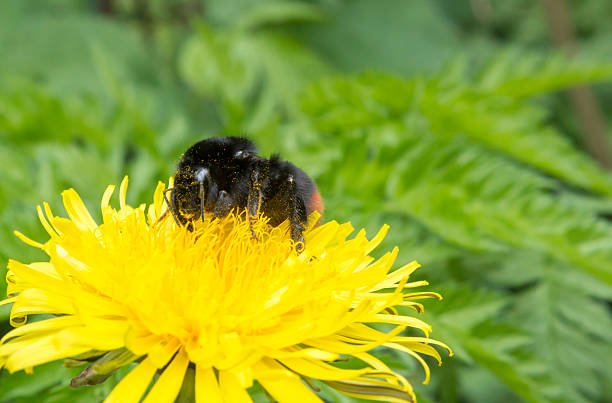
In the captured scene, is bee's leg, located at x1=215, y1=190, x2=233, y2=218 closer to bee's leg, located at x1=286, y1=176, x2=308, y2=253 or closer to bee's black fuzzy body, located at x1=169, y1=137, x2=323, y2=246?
bee's black fuzzy body, located at x1=169, y1=137, x2=323, y2=246

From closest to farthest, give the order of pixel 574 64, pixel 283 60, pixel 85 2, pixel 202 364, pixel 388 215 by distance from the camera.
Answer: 1. pixel 202 364
2. pixel 388 215
3. pixel 574 64
4. pixel 283 60
5. pixel 85 2

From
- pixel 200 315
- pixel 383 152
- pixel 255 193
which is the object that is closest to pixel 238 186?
pixel 255 193

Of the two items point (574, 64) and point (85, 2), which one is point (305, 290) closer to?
point (574, 64)

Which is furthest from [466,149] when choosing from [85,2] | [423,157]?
[85,2]

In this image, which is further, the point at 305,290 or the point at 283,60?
the point at 283,60

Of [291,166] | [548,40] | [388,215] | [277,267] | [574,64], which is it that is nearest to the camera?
[277,267]

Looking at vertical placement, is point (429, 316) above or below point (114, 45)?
below

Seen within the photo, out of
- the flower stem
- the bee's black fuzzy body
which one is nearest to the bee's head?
the bee's black fuzzy body
